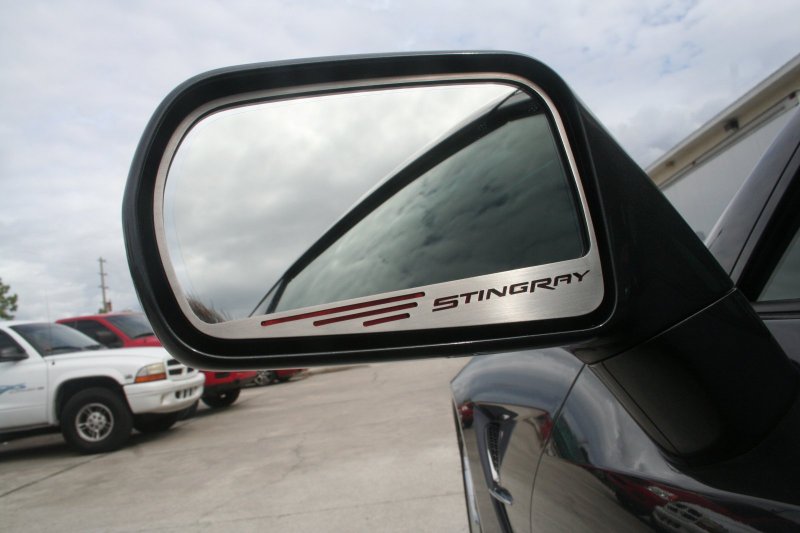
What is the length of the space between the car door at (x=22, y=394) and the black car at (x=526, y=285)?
27.4 ft

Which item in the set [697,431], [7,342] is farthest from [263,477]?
[697,431]

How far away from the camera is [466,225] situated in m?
0.94

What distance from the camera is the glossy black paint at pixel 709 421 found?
0.74m

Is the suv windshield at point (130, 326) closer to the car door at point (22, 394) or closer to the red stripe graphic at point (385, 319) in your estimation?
the car door at point (22, 394)

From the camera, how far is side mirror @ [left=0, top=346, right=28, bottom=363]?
766 centimetres

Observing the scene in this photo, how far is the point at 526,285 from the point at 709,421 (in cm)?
31

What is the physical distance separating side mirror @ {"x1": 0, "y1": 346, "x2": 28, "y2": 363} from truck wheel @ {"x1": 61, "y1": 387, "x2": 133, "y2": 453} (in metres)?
0.87

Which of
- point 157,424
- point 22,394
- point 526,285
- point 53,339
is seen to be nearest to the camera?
point 526,285

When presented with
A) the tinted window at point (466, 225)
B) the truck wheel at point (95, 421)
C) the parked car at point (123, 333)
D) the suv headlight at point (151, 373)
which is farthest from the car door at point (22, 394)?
the tinted window at point (466, 225)

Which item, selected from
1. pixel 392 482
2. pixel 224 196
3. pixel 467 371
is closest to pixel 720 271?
pixel 224 196

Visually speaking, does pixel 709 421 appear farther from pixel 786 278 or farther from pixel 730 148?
pixel 730 148

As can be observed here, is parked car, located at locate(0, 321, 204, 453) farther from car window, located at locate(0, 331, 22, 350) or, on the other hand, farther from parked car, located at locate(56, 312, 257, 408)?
parked car, located at locate(56, 312, 257, 408)

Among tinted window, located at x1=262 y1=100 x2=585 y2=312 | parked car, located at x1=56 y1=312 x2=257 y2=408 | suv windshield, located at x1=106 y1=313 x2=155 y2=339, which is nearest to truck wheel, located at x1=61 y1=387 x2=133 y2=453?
parked car, located at x1=56 y1=312 x2=257 y2=408

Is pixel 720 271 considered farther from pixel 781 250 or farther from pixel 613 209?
pixel 781 250
